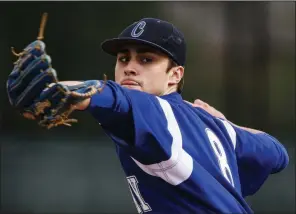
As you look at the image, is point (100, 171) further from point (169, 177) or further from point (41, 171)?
point (169, 177)

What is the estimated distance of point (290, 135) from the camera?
16.1ft

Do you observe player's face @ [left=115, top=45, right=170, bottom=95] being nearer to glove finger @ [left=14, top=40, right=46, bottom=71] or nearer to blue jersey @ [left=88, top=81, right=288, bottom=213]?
blue jersey @ [left=88, top=81, right=288, bottom=213]

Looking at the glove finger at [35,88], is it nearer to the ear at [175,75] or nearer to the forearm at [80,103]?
the forearm at [80,103]

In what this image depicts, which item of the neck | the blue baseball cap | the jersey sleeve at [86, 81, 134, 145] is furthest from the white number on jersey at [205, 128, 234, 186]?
the jersey sleeve at [86, 81, 134, 145]

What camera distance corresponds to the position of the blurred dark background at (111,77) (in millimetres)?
4742

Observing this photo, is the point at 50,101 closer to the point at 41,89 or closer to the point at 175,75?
the point at 41,89

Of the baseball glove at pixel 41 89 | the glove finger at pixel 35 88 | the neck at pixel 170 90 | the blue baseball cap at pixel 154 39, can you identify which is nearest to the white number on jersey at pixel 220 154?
the neck at pixel 170 90

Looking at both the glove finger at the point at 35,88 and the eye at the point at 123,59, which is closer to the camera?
the glove finger at the point at 35,88

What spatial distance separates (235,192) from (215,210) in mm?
132

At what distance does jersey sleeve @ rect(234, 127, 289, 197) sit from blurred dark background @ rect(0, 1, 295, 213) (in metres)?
2.24

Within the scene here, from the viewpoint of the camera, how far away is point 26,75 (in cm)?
162

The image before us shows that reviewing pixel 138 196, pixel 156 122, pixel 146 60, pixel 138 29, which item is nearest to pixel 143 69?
pixel 146 60

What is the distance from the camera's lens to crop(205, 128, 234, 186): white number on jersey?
214cm

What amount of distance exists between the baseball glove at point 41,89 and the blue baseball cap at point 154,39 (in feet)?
1.58
